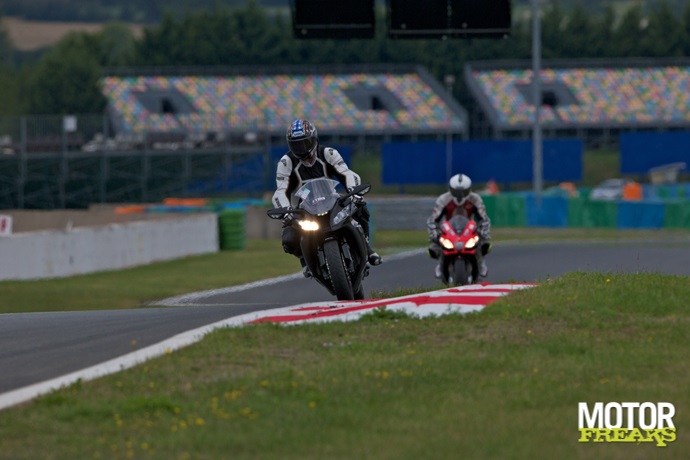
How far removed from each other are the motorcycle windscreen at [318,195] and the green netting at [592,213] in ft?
104

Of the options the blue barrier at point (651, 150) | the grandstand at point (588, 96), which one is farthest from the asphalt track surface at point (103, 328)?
the grandstand at point (588, 96)

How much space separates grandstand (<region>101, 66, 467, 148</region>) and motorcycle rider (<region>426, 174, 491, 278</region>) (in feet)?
176

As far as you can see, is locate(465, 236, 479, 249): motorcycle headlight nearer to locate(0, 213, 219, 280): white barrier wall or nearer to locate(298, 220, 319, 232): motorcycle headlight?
locate(298, 220, 319, 232): motorcycle headlight

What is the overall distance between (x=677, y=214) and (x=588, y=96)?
3574 cm

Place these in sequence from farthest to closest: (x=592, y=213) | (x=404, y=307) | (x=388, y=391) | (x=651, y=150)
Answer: (x=651, y=150) < (x=592, y=213) < (x=404, y=307) < (x=388, y=391)

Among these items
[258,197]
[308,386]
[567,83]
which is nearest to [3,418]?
[308,386]

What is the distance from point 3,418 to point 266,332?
2.56m

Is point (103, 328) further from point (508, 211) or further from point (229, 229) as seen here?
point (508, 211)

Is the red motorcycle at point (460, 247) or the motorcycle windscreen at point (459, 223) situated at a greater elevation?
the motorcycle windscreen at point (459, 223)

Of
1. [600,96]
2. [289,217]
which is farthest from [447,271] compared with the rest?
[600,96]

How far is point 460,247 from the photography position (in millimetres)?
16391

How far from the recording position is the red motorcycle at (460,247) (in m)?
16.4

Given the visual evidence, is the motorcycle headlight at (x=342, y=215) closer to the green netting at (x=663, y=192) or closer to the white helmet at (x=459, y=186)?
the white helmet at (x=459, y=186)

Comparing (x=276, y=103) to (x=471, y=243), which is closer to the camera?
(x=471, y=243)
